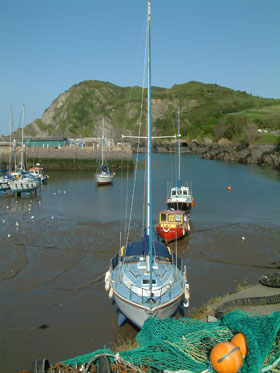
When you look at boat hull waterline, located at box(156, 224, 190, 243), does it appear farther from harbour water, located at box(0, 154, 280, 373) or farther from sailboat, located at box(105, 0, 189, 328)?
sailboat, located at box(105, 0, 189, 328)

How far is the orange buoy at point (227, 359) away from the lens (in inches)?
241

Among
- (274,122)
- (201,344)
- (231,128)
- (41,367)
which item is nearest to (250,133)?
(231,128)

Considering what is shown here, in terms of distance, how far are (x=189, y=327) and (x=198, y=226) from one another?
2161 cm

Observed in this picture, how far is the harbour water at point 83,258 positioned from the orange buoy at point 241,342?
659 cm

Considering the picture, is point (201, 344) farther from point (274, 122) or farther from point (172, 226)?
point (274, 122)

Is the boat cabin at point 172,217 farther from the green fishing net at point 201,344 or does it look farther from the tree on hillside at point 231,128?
the tree on hillside at point 231,128

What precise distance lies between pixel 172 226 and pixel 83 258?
6113 millimetres

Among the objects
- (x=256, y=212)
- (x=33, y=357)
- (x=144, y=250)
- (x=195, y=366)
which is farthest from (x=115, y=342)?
(x=256, y=212)

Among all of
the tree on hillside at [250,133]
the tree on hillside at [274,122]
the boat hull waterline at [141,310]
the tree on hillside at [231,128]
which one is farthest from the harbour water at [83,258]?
the tree on hillside at [274,122]

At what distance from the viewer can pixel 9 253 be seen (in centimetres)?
2172

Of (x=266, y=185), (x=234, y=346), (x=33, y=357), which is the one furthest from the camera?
(x=266, y=185)

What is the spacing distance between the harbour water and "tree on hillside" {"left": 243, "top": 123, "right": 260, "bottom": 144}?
277ft

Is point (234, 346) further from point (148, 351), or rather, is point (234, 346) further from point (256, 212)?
point (256, 212)

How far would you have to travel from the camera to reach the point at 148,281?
12.7 m
